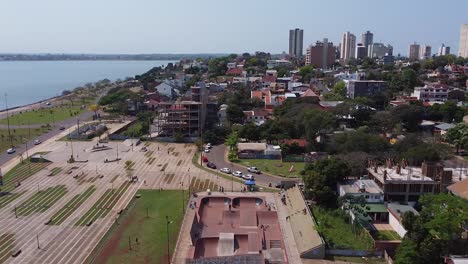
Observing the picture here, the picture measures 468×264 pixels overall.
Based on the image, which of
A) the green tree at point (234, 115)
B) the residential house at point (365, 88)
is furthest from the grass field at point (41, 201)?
the residential house at point (365, 88)

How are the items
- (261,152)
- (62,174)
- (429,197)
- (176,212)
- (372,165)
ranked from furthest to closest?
(261,152)
(62,174)
(372,165)
(176,212)
(429,197)

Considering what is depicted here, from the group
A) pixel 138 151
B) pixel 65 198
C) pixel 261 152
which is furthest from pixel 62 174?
pixel 261 152

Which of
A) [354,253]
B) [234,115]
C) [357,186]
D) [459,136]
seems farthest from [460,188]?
[234,115]

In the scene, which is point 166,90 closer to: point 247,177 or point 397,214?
point 247,177

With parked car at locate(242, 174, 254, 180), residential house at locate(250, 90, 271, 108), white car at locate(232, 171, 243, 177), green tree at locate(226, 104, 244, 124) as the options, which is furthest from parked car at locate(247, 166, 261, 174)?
residential house at locate(250, 90, 271, 108)

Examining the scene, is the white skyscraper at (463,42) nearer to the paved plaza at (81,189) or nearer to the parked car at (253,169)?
the paved plaza at (81,189)

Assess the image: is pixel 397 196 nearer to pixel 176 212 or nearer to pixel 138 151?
pixel 176 212
